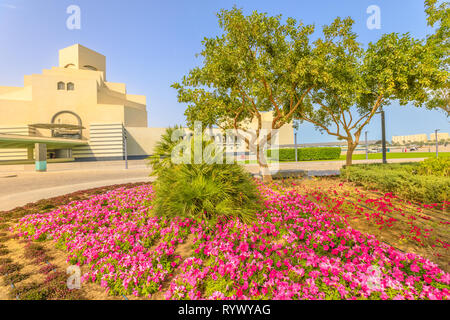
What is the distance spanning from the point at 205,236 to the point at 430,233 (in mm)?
4227

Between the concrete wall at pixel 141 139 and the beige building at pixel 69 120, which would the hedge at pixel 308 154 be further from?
the concrete wall at pixel 141 139

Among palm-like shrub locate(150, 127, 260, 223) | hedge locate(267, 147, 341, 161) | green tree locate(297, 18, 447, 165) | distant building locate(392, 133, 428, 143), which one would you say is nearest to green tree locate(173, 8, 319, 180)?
green tree locate(297, 18, 447, 165)

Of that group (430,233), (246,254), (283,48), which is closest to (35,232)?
(246,254)

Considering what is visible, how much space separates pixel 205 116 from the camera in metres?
7.92

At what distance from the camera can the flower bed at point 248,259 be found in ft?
7.11

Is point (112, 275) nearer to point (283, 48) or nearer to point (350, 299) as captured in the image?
point (350, 299)

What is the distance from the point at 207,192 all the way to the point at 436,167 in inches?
370

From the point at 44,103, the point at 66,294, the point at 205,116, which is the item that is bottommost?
the point at 66,294

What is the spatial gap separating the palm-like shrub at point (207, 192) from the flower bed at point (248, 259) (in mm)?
254

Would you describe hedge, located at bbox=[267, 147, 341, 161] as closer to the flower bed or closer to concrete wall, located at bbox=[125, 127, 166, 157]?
the flower bed

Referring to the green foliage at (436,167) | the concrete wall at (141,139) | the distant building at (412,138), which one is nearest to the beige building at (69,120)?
the concrete wall at (141,139)

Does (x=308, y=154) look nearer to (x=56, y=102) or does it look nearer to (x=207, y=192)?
(x=207, y=192)

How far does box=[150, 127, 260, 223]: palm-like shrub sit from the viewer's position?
13.3 ft

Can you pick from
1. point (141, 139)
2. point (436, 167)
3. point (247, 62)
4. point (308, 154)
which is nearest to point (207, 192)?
point (247, 62)
